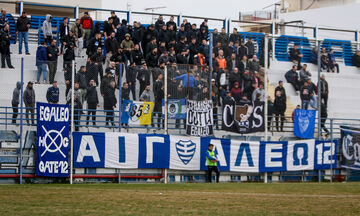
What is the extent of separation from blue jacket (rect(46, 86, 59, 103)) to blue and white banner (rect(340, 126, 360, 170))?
39.7 ft

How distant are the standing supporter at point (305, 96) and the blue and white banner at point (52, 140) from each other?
9.71m

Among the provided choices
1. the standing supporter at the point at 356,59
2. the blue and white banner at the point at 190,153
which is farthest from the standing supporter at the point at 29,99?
A: the standing supporter at the point at 356,59

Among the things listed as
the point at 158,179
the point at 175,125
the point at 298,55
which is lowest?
the point at 158,179

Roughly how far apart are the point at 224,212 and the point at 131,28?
59.8 feet

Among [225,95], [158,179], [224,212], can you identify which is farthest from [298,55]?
[224,212]

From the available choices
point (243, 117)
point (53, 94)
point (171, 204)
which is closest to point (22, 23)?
point (53, 94)

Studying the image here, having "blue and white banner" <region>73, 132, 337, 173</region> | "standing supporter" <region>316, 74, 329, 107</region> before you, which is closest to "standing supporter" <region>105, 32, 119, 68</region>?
"blue and white banner" <region>73, 132, 337, 173</region>

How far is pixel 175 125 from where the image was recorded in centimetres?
2472

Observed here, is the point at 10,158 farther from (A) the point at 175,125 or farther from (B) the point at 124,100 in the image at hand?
(A) the point at 175,125

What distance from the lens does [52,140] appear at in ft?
72.8

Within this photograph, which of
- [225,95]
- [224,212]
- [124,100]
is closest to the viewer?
[224,212]

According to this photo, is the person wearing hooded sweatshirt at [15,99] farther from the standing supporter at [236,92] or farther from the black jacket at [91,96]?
the standing supporter at [236,92]

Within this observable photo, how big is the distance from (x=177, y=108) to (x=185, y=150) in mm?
1602

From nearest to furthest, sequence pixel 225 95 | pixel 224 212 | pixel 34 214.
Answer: pixel 34 214 → pixel 224 212 → pixel 225 95
